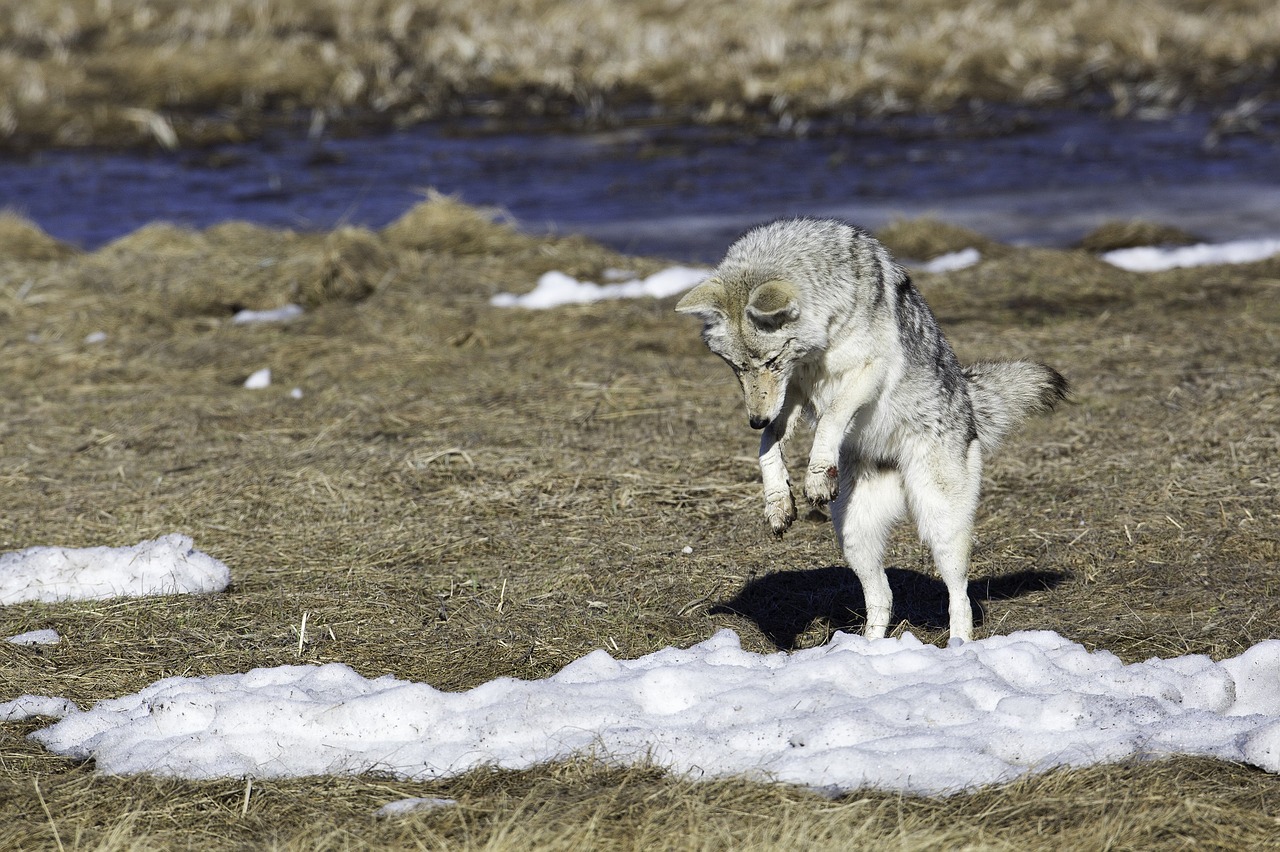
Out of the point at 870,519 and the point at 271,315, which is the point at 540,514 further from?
the point at 271,315

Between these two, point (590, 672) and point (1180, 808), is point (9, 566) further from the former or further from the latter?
point (1180, 808)

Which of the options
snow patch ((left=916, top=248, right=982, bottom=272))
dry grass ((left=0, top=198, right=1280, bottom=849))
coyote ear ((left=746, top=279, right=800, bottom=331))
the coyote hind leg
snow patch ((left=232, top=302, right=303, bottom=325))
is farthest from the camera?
snow patch ((left=916, top=248, right=982, bottom=272))

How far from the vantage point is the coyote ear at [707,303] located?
525 centimetres

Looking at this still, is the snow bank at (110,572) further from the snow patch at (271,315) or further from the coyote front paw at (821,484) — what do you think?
the snow patch at (271,315)

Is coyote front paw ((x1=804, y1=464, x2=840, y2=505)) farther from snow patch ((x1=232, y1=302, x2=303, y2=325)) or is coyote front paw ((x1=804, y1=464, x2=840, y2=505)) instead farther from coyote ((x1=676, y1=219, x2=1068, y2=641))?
snow patch ((x1=232, y1=302, x2=303, y2=325))

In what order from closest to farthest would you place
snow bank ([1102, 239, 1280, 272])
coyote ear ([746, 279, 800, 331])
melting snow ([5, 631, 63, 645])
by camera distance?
coyote ear ([746, 279, 800, 331]) → melting snow ([5, 631, 63, 645]) → snow bank ([1102, 239, 1280, 272])

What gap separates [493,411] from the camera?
9055mm

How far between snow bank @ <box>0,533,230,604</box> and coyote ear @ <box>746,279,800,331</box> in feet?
9.29

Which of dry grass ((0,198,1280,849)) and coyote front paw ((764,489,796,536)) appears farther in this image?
coyote front paw ((764,489,796,536))

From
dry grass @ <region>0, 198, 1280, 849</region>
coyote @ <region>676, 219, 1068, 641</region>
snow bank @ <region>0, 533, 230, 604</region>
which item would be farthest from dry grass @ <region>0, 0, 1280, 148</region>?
coyote @ <region>676, 219, 1068, 641</region>

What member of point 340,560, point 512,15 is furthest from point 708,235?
point 512,15

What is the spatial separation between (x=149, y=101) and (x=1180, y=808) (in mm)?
25519

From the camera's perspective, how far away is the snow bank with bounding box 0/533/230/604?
615cm

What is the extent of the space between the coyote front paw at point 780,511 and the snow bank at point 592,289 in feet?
21.3
